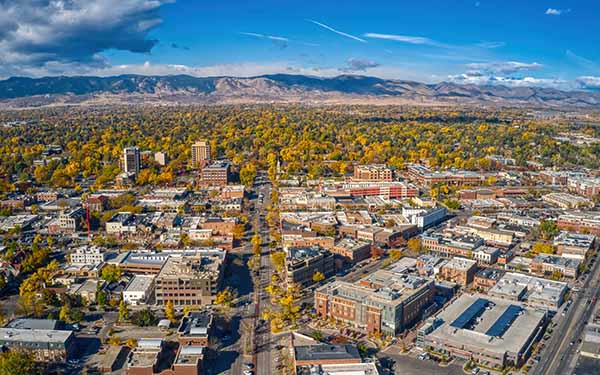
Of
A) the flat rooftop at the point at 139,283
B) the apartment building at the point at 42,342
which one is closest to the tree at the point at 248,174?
the flat rooftop at the point at 139,283

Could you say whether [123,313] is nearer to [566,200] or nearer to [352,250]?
[352,250]

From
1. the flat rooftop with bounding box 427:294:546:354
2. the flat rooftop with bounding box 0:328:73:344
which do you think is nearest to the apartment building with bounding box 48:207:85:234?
the flat rooftop with bounding box 0:328:73:344

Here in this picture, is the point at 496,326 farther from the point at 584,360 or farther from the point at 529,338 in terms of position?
the point at 584,360

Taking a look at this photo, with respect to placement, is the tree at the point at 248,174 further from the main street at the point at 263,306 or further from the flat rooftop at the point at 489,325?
the flat rooftop at the point at 489,325

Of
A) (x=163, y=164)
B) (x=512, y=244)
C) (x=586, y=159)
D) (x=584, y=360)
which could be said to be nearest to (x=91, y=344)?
(x=584, y=360)

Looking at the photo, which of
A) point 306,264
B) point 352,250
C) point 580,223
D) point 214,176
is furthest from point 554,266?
point 214,176
